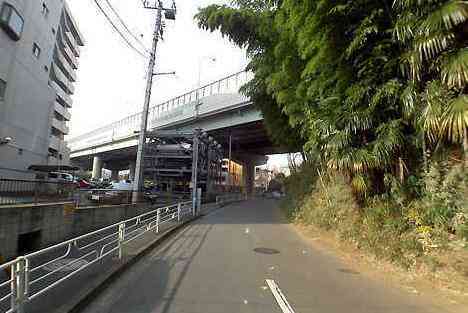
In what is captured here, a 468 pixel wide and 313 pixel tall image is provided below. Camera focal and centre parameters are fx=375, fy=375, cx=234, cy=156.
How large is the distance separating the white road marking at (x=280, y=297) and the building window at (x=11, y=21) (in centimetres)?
2519

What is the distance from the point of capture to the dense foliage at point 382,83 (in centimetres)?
761

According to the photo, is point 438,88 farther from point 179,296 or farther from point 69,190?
point 69,190

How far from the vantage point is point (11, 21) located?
24797 mm

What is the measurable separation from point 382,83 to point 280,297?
245 inches

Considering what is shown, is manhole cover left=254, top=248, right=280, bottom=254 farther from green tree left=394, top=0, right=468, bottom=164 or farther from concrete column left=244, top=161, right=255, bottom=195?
concrete column left=244, top=161, right=255, bottom=195

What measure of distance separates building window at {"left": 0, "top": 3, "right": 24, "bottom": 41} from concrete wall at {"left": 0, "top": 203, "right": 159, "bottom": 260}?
14873mm

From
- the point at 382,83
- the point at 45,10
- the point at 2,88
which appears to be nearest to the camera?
the point at 382,83

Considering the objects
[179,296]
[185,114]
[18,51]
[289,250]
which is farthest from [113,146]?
[179,296]

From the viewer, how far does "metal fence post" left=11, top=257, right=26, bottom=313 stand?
468 cm

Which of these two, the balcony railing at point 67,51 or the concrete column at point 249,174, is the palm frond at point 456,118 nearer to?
the balcony railing at point 67,51

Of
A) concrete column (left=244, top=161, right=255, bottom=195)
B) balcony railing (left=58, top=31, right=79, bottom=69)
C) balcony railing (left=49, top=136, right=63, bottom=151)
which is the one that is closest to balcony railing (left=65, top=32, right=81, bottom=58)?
balcony railing (left=58, top=31, right=79, bottom=69)

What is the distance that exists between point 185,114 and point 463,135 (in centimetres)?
4146

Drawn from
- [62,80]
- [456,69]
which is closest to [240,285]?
[456,69]

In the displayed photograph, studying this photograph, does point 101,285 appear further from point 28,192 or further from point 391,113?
point 28,192
